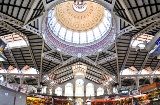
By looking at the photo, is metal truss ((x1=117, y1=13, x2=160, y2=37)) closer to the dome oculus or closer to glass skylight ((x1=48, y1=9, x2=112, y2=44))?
glass skylight ((x1=48, y1=9, x2=112, y2=44))

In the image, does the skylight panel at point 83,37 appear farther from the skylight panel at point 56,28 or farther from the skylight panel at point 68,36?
the skylight panel at point 56,28

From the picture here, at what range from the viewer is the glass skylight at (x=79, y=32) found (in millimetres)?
38394

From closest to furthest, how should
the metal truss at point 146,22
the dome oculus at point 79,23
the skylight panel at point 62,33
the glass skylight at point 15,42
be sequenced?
1. the metal truss at point 146,22
2. the glass skylight at point 15,42
3. the dome oculus at point 79,23
4. the skylight panel at point 62,33

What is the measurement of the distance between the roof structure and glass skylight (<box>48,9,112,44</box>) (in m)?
4.13

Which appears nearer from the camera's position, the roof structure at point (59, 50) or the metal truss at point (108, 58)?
the roof structure at point (59, 50)

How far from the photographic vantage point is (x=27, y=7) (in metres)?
22.8

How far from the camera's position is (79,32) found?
143 ft

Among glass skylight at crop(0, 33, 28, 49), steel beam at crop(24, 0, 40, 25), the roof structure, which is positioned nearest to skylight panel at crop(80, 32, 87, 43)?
the roof structure

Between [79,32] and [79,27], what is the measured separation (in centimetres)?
113

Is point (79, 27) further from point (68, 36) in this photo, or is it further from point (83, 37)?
point (68, 36)

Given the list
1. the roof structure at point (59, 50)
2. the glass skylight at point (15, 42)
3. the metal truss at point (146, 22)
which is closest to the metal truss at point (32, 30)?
the roof structure at point (59, 50)

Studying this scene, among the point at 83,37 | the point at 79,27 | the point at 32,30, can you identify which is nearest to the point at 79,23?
the point at 79,27

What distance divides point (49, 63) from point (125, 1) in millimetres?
24057

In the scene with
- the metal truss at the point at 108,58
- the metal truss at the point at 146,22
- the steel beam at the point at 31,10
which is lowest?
the metal truss at the point at 108,58
